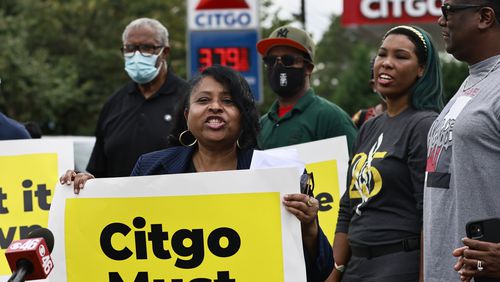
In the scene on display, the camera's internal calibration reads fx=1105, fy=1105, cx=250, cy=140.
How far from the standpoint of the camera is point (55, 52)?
34438 mm

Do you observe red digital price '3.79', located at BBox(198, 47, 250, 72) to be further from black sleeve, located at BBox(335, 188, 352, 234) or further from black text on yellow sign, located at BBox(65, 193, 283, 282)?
black text on yellow sign, located at BBox(65, 193, 283, 282)

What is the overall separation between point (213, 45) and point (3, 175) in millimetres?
7200

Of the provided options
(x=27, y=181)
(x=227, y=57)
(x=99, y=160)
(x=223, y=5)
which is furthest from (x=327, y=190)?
(x=223, y=5)

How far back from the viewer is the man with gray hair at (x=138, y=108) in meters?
7.27

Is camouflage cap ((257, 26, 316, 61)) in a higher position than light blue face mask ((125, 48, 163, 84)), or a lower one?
higher

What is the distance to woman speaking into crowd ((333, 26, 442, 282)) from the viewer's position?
205 inches

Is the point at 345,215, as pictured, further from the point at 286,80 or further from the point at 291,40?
the point at 291,40

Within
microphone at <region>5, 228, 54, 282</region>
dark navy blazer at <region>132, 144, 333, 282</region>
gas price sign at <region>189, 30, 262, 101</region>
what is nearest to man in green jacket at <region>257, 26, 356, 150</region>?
dark navy blazer at <region>132, 144, 333, 282</region>

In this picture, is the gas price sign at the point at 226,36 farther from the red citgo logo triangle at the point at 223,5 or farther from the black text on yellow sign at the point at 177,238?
the black text on yellow sign at the point at 177,238

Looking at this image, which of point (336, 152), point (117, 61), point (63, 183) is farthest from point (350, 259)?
point (117, 61)

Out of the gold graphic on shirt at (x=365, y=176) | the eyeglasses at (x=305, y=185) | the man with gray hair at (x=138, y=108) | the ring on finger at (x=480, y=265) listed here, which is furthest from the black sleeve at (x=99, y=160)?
the ring on finger at (x=480, y=265)

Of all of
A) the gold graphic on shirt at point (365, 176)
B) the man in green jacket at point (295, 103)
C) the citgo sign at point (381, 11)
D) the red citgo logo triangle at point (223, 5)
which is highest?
the citgo sign at point (381, 11)

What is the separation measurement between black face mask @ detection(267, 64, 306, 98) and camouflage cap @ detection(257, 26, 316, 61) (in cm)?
14

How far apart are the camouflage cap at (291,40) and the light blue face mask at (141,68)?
84 centimetres
